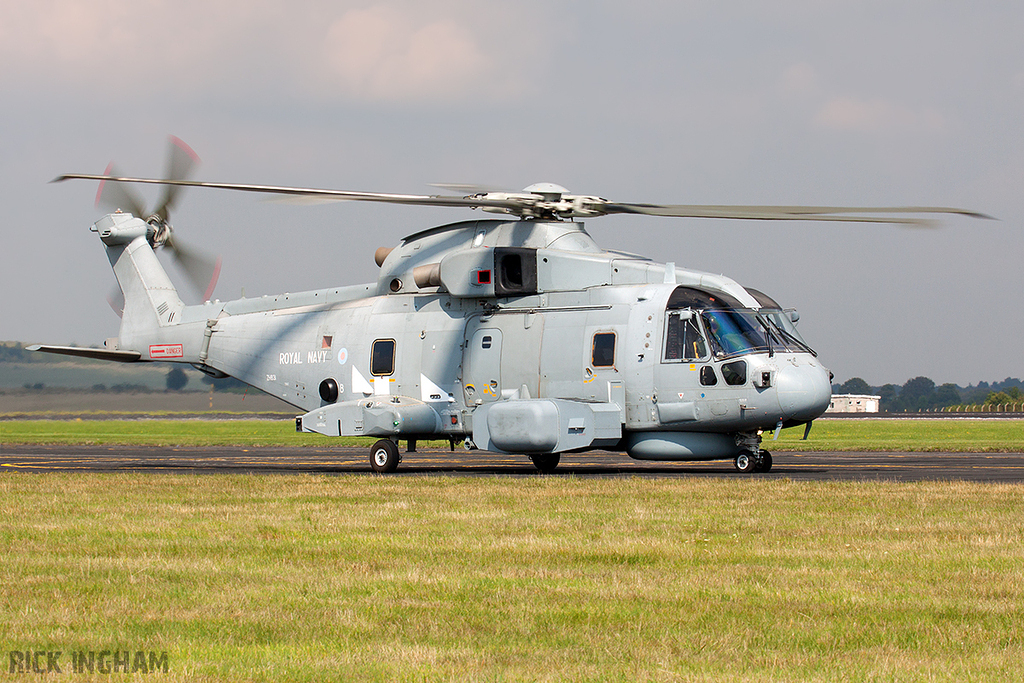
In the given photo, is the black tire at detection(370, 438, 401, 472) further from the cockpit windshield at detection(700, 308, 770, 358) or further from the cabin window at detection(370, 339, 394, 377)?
the cockpit windshield at detection(700, 308, 770, 358)

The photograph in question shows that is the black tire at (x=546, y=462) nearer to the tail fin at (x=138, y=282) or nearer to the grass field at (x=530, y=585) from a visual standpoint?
the grass field at (x=530, y=585)

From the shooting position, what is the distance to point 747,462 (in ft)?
75.9

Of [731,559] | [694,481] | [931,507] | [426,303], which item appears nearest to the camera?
[731,559]

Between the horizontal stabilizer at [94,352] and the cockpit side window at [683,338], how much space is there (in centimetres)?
1476

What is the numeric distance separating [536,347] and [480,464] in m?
7.06

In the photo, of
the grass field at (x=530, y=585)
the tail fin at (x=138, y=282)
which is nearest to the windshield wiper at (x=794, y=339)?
the grass field at (x=530, y=585)

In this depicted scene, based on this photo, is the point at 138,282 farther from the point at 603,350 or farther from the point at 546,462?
the point at 603,350

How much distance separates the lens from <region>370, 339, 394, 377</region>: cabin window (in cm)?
2553

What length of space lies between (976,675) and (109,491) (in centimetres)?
1488

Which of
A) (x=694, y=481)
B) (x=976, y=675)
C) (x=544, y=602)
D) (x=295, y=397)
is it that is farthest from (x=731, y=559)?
(x=295, y=397)

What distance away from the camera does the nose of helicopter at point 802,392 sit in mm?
21531

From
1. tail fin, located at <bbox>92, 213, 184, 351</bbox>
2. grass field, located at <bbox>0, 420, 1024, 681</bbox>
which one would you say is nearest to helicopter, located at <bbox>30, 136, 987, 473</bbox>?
tail fin, located at <bbox>92, 213, 184, 351</bbox>

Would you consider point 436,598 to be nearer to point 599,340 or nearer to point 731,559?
point 731,559

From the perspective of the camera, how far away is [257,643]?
748 cm
